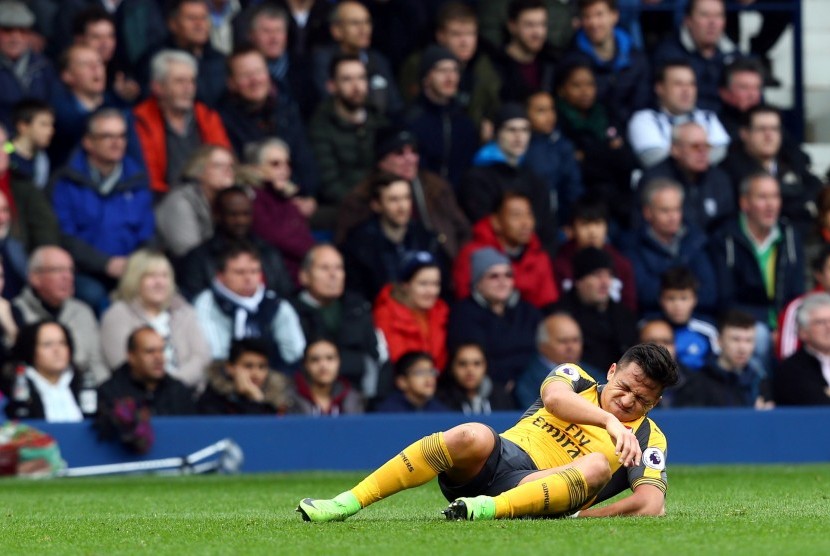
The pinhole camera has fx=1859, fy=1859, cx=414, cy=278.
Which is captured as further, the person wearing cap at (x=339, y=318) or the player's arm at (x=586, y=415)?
the person wearing cap at (x=339, y=318)

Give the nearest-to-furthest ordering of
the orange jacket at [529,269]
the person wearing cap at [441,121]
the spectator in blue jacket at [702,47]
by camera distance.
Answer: the orange jacket at [529,269] < the person wearing cap at [441,121] < the spectator in blue jacket at [702,47]

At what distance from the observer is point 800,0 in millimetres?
18469

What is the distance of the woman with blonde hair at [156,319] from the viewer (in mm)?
13516

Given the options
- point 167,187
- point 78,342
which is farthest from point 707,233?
point 78,342

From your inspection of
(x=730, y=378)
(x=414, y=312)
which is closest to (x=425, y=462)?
(x=414, y=312)

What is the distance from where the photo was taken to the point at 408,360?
13844 millimetres

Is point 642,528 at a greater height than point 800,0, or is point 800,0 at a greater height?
point 800,0

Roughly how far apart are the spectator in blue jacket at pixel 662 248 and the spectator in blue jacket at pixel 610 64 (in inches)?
50.3

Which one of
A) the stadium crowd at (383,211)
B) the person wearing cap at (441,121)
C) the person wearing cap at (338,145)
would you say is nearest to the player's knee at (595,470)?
the stadium crowd at (383,211)

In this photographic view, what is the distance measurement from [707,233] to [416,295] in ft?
10.3

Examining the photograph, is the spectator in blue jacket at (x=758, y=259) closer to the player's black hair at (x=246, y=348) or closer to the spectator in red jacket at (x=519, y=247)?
the spectator in red jacket at (x=519, y=247)

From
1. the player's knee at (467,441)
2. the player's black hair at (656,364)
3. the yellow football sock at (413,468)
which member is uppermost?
the player's black hair at (656,364)

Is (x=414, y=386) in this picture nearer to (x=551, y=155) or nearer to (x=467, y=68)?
(x=551, y=155)

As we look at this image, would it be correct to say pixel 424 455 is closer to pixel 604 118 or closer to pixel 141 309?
pixel 141 309
